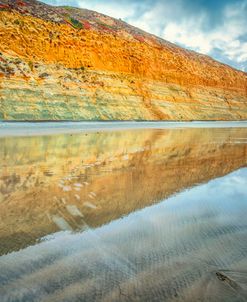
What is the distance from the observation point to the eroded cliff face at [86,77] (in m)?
27.1

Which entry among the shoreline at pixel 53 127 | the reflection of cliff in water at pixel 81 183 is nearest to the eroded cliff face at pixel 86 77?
the shoreline at pixel 53 127

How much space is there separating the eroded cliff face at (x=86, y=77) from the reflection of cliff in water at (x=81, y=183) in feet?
57.7

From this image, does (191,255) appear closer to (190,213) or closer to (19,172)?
(190,213)

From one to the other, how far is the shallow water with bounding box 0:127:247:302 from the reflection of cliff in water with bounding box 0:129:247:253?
18 mm

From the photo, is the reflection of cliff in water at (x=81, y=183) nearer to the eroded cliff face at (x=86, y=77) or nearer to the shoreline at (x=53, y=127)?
the shoreline at (x=53, y=127)

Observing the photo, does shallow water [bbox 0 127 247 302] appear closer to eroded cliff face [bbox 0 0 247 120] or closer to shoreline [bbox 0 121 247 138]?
shoreline [bbox 0 121 247 138]

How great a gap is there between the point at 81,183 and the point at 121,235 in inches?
103

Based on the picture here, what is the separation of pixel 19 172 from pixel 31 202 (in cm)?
226

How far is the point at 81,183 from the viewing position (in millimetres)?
5875

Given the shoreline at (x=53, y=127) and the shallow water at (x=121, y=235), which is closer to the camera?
the shallow water at (x=121, y=235)

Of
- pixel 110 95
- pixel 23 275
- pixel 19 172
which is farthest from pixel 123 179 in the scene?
pixel 110 95

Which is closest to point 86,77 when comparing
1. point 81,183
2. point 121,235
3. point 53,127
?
point 53,127

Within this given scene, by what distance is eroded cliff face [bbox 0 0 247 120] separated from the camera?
88.9 feet

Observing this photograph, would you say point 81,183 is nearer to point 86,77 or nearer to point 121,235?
point 121,235
